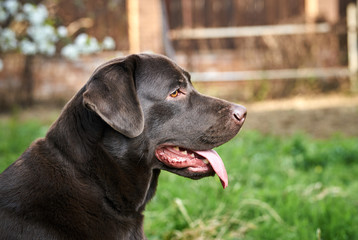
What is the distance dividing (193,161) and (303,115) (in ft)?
18.3

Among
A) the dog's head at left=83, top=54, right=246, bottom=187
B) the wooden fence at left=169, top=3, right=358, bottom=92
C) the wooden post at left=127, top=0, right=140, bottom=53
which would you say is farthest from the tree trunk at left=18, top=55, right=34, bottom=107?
the dog's head at left=83, top=54, right=246, bottom=187

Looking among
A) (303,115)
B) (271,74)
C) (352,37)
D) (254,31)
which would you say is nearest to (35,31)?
(303,115)

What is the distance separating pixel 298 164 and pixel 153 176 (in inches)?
119

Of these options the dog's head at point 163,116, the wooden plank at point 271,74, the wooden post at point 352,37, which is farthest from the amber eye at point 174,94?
the wooden post at point 352,37

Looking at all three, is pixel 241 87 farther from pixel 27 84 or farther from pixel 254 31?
pixel 27 84

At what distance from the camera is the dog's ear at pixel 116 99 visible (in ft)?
6.73

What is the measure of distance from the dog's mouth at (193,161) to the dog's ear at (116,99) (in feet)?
1.11

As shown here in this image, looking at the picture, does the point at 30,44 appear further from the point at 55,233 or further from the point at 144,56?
the point at 55,233

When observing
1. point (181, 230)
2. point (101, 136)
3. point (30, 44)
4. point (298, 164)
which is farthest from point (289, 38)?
point (101, 136)

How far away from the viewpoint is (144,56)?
256 centimetres

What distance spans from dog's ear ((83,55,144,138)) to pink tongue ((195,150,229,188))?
0.53 metres

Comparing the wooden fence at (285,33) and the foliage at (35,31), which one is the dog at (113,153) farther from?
the wooden fence at (285,33)

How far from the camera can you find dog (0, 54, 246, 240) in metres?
2.05

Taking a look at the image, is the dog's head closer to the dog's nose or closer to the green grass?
the dog's nose
